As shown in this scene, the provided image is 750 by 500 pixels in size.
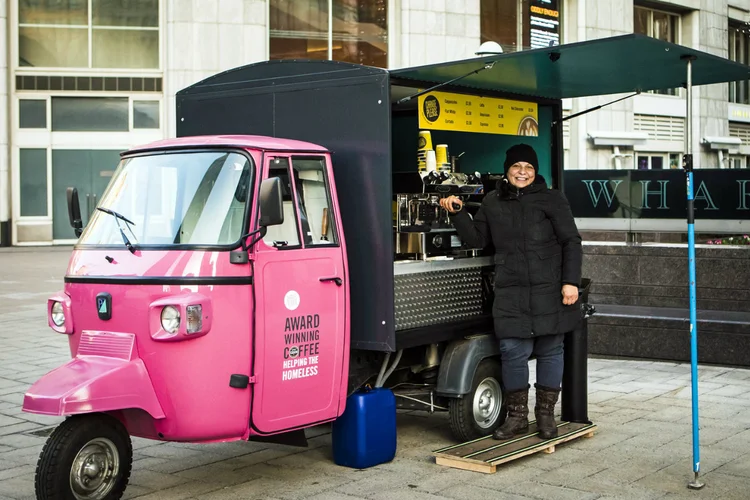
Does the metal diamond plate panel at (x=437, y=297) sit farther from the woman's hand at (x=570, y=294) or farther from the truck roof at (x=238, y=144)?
the truck roof at (x=238, y=144)

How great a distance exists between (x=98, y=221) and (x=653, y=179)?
7.10 m

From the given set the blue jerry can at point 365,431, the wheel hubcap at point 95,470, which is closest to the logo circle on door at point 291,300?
the blue jerry can at point 365,431

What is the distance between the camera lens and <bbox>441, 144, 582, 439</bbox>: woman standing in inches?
259

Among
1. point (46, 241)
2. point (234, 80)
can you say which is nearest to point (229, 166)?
point (234, 80)

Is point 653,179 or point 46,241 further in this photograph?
point 46,241

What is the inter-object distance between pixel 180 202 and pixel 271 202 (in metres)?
0.61

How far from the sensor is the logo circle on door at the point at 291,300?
5730 millimetres

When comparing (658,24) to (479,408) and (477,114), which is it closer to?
(477,114)

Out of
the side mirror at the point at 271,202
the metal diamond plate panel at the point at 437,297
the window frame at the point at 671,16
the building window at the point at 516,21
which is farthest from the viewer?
the window frame at the point at 671,16

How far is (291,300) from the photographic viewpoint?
5.76m

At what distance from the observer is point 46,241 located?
2531 cm

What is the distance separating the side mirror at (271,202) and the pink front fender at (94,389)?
1010mm

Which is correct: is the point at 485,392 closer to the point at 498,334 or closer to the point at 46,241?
the point at 498,334

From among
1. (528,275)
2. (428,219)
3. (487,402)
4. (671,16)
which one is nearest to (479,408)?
(487,402)
